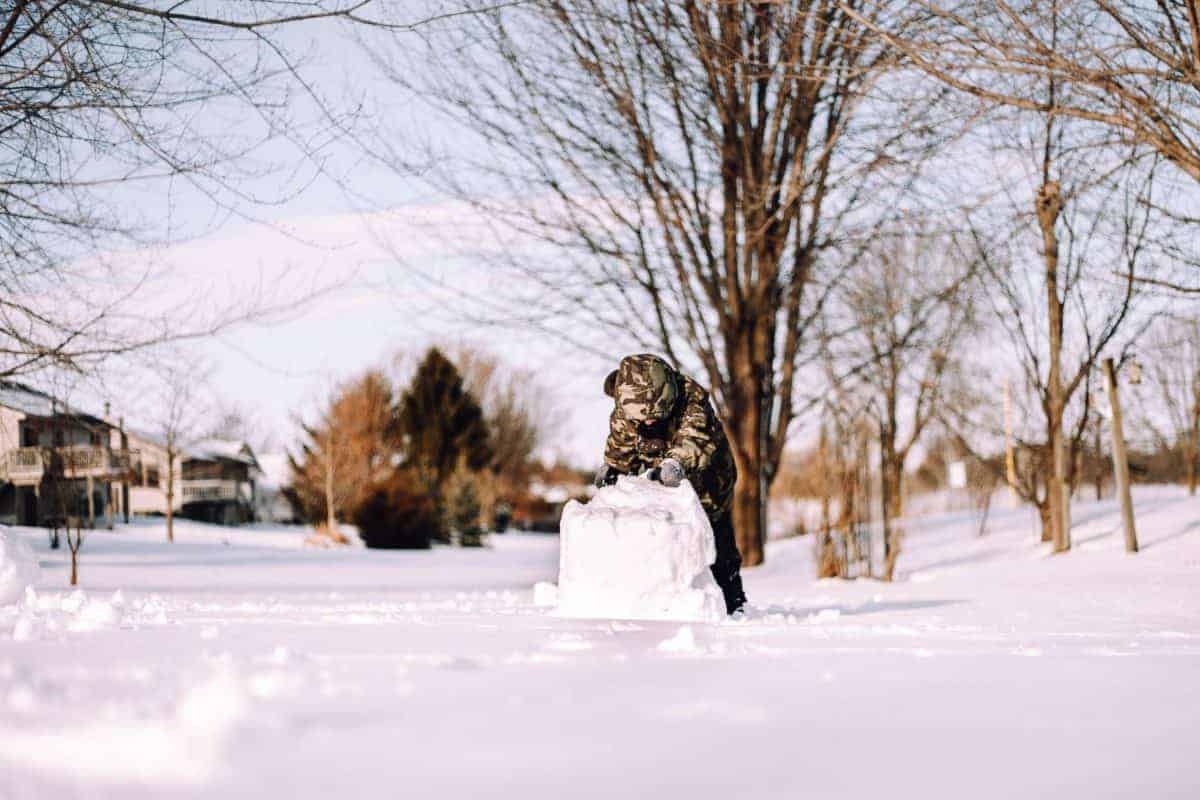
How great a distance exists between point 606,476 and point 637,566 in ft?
4.64

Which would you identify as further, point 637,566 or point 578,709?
point 637,566

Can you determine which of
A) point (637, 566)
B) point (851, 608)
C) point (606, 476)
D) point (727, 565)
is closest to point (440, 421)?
point (851, 608)

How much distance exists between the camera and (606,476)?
7.02 m

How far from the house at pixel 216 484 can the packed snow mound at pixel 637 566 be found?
4931 centimetres

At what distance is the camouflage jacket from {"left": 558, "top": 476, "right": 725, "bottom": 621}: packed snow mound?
87cm

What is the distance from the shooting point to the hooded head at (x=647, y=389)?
6.66 meters

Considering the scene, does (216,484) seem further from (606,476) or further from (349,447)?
(606,476)

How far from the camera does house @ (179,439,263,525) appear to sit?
53.6m

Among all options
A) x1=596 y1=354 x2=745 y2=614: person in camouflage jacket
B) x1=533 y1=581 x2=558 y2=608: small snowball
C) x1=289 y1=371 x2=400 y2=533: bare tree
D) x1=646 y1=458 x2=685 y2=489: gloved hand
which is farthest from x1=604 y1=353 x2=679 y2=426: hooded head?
x1=289 y1=371 x2=400 y2=533: bare tree

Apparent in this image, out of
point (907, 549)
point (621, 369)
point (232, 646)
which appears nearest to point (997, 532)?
point (907, 549)

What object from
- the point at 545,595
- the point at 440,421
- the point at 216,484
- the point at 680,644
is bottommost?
the point at 545,595

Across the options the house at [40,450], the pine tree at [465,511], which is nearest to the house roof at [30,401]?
the house at [40,450]

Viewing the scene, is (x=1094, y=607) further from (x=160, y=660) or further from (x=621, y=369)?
(x=160, y=660)

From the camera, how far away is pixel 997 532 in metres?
21.5
